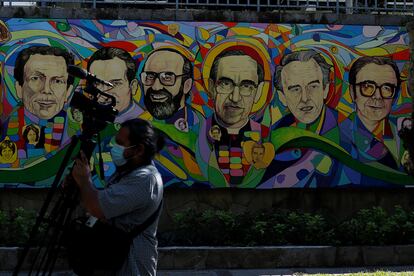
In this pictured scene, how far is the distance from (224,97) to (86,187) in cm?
492

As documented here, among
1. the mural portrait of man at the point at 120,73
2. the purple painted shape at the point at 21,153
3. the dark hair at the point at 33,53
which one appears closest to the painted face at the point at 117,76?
the mural portrait of man at the point at 120,73

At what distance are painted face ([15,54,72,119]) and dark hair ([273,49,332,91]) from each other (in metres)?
2.84

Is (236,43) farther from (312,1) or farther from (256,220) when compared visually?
(256,220)

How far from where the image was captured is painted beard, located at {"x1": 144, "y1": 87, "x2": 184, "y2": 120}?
7723 millimetres

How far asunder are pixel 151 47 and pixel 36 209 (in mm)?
2685

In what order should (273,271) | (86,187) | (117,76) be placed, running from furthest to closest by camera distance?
(117,76) → (273,271) → (86,187)

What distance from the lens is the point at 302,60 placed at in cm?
801

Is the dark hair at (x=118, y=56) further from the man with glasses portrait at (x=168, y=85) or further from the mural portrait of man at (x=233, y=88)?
the mural portrait of man at (x=233, y=88)

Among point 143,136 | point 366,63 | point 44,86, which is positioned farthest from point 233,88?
point 143,136

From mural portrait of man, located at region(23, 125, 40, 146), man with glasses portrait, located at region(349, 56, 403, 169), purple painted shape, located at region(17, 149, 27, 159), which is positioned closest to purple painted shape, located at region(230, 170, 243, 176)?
man with glasses portrait, located at region(349, 56, 403, 169)

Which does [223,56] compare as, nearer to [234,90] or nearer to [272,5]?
[234,90]

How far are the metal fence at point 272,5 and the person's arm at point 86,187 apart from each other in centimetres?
526

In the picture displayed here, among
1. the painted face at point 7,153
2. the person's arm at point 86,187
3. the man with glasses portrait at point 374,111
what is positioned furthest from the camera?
the man with glasses portrait at point 374,111

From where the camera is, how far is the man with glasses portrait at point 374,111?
8.07 meters
